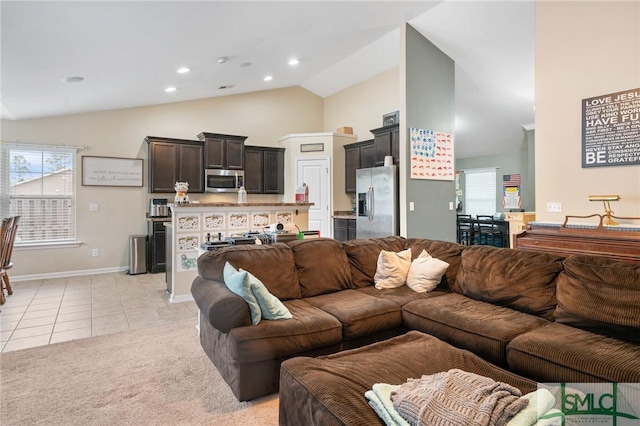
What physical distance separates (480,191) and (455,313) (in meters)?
8.39

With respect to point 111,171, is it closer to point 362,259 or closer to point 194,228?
point 194,228

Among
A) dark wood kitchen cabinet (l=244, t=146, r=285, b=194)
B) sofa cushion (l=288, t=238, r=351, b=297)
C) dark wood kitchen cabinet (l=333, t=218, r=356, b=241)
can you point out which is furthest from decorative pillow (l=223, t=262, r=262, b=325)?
dark wood kitchen cabinet (l=244, t=146, r=285, b=194)

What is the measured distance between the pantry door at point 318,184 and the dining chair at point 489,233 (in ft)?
10.4

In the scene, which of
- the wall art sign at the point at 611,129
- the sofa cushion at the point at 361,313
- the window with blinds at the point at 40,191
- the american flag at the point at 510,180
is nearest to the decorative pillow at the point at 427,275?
the sofa cushion at the point at 361,313

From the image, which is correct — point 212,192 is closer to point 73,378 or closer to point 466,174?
point 73,378

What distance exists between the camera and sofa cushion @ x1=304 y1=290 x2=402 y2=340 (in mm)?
2418

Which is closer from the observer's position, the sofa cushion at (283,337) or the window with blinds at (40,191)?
the sofa cushion at (283,337)

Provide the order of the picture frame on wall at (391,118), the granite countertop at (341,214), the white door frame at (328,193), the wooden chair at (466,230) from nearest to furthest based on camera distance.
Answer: the picture frame on wall at (391,118), the granite countertop at (341,214), the white door frame at (328,193), the wooden chair at (466,230)

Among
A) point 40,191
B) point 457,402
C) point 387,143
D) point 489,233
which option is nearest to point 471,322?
point 457,402

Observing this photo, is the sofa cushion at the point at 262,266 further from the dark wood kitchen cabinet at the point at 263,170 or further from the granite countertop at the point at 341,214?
the dark wood kitchen cabinet at the point at 263,170

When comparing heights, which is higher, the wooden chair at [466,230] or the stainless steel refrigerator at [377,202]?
the stainless steel refrigerator at [377,202]

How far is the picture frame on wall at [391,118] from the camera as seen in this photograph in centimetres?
638

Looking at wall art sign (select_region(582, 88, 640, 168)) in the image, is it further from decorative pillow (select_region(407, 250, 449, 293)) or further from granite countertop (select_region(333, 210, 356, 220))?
granite countertop (select_region(333, 210, 356, 220))

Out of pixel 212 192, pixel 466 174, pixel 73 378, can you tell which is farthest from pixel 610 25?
pixel 466 174
